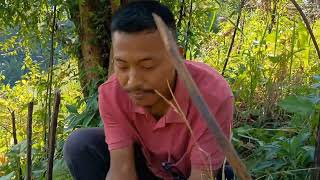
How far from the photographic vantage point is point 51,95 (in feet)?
11.0

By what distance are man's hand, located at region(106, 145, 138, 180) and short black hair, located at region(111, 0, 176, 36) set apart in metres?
0.47

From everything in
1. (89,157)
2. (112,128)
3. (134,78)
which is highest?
(134,78)

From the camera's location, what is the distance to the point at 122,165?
77.0 inches

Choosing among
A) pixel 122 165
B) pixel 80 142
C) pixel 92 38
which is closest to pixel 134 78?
pixel 122 165

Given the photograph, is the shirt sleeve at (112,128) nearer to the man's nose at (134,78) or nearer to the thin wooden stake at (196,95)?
the man's nose at (134,78)

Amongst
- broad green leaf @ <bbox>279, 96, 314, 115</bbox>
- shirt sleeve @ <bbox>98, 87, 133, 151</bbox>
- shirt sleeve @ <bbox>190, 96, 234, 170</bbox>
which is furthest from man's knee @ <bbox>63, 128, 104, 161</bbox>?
broad green leaf @ <bbox>279, 96, 314, 115</bbox>

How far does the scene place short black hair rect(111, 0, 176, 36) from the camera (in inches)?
64.2

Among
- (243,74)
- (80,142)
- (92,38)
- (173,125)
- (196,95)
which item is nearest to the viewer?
(196,95)

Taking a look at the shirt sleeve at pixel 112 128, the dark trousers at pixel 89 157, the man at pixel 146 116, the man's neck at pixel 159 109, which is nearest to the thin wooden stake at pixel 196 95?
the man at pixel 146 116

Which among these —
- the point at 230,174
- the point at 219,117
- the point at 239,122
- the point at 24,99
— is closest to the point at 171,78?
the point at 219,117

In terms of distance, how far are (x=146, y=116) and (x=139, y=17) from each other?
16.9 inches

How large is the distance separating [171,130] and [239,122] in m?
0.95

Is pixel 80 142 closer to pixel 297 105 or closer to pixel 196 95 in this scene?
pixel 297 105

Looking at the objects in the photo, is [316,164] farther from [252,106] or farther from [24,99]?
[24,99]
